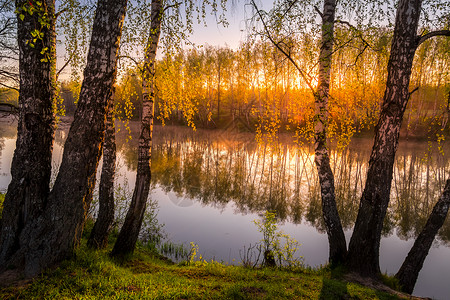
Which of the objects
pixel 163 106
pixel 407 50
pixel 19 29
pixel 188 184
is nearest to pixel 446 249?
pixel 407 50

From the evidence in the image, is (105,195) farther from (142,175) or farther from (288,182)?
(288,182)

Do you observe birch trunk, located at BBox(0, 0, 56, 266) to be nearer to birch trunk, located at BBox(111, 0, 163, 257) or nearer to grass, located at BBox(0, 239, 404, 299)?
grass, located at BBox(0, 239, 404, 299)

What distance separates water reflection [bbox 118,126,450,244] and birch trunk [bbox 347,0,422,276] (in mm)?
2591

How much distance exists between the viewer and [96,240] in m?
6.59

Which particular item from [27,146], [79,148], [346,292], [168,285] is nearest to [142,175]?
[79,148]

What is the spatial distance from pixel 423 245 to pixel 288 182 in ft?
42.5

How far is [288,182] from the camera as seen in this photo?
1936 centimetres

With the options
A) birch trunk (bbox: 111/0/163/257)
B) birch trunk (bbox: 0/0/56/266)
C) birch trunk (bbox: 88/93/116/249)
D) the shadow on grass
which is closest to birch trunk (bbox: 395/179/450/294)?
the shadow on grass

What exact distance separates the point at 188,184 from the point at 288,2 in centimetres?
1300

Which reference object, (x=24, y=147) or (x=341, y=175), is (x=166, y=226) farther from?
(x=341, y=175)

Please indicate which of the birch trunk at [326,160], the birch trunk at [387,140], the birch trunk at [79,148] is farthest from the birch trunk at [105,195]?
the birch trunk at [387,140]

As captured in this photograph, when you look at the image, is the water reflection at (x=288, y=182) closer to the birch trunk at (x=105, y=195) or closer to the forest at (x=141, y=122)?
the forest at (x=141, y=122)

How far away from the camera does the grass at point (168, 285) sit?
373cm

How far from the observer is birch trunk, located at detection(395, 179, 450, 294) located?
6.25 m
